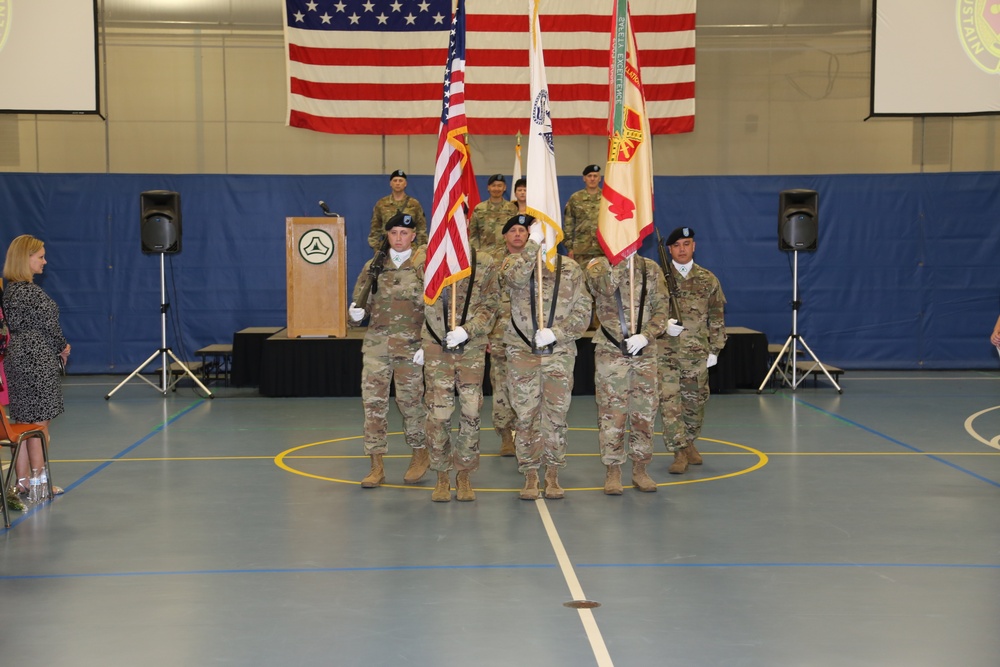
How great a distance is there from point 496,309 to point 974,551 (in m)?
3.64

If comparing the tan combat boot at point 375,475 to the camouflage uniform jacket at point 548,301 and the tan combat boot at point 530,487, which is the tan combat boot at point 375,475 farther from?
the camouflage uniform jacket at point 548,301

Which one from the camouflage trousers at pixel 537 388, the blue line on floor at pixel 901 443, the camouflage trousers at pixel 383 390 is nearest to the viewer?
the camouflage trousers at pixel 537 388

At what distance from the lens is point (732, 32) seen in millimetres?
17703

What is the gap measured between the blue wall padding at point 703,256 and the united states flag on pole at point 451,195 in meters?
8.17

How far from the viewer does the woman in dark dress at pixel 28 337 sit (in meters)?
7.92

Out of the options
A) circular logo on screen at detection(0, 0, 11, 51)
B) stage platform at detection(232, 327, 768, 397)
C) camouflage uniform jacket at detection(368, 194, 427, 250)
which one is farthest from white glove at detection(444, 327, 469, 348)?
circular logo on screen at detection(0, 0, 11, 51)

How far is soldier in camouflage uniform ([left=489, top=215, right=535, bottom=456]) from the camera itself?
810 cm

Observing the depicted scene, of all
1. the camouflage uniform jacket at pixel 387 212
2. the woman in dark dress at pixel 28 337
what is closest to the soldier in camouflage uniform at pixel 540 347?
the woman in dark dress at pixel 28 337

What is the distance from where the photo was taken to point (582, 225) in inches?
538

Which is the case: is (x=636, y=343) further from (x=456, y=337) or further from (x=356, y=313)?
(x=356, y=313)

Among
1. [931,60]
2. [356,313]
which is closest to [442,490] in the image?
[356,313]

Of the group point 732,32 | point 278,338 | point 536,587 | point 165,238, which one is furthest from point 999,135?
point 536,587

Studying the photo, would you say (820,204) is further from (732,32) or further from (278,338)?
(278,338)

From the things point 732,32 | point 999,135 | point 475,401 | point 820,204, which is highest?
point 732,32
